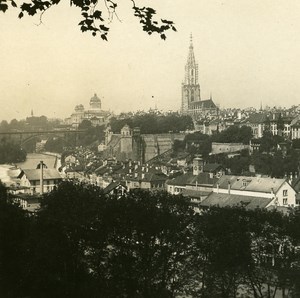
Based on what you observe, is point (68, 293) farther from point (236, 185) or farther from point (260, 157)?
point (260, 157)

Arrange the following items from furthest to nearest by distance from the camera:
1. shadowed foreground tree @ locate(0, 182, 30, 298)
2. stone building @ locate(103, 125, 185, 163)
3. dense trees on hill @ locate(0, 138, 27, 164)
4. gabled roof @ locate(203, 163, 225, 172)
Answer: stone building @ locate(103, 125, 185, 163), dense trees on hill @ locate(0, 138, 27, 164), gabled roof @ locate(203, 163, 225, 172), shadowed foreground tree @ locate(0, 182, 30, 298)

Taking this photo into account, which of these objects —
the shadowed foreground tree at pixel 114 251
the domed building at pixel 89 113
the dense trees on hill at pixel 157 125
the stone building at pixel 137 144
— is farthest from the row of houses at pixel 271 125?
the shadowed foreground tree at pixel 114 251

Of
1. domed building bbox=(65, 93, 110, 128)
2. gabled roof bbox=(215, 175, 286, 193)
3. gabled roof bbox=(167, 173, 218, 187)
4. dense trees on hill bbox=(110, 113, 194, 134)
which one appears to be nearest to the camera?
gabled roof bbox=(215, 175, 286, 193)

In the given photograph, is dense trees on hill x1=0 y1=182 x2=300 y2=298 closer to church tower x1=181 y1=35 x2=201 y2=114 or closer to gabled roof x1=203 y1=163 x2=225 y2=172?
gabled roof x1=203 y1=163 x2=225 y2=172

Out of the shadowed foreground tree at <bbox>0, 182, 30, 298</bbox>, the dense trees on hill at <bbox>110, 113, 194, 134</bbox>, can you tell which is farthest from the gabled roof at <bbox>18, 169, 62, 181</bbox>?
the dense trees on hill at <bbox>110, 113, 194, 134</bbox>

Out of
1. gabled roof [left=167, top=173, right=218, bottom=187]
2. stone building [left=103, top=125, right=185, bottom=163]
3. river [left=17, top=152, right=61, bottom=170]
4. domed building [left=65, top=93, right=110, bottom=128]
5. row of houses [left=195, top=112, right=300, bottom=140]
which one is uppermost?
domed building [left=65, top=93, right=110, bottom=128]

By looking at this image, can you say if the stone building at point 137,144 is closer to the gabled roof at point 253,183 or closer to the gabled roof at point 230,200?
the gabled roof at point 253,183
